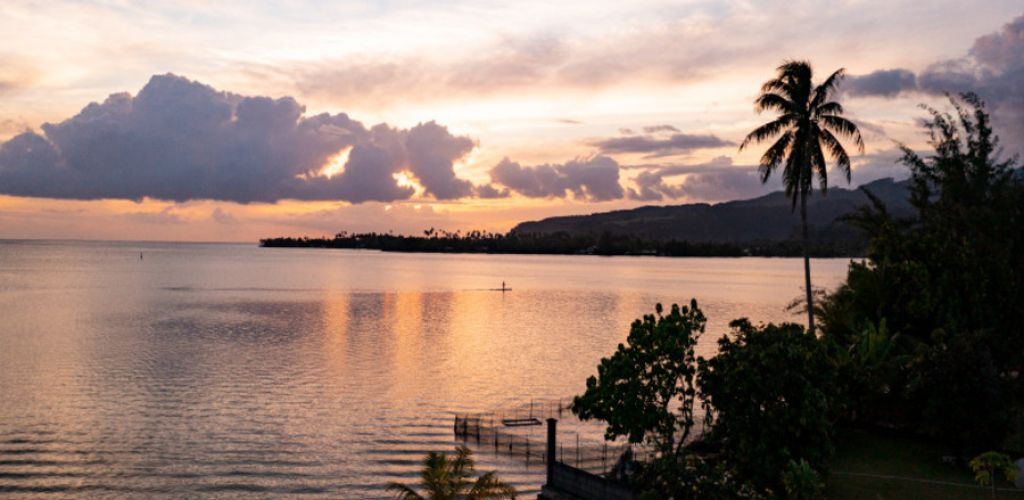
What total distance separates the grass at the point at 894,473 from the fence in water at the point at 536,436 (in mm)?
10832

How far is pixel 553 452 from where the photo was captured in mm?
34750

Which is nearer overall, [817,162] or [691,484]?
[691,484]

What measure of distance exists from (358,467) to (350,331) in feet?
218

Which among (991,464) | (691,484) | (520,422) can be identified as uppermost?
(991,464)

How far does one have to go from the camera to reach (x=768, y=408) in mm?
31969

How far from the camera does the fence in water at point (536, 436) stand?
45594mm

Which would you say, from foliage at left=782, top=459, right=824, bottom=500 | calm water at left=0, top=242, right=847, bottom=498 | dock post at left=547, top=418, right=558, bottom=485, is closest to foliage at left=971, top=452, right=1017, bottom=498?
foliage at left=782, top=459, right=824, bottom=500

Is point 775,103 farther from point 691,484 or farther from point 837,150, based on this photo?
point 691,484

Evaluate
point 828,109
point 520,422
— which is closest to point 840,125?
point 828,109

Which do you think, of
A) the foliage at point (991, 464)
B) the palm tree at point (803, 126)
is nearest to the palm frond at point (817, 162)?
the palm tree at point (803, 126)

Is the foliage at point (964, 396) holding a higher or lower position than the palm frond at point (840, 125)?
lower

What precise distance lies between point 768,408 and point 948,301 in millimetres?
22226

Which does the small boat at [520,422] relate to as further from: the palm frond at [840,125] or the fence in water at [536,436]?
the palm frond at [840,125]

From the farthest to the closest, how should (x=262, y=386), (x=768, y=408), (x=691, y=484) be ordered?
(x=262, y=386)
(x=768, y=408)
(x=691, y=484)
